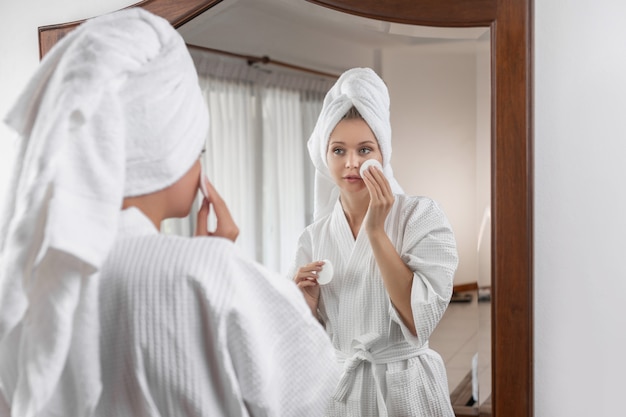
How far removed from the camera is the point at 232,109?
52.6 inches

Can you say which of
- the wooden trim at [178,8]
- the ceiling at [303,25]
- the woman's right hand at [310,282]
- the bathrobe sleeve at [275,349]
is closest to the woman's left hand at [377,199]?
the woman's right hand at [310,282]

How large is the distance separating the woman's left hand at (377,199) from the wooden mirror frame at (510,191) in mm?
170

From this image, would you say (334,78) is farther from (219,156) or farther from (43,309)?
(43,309)

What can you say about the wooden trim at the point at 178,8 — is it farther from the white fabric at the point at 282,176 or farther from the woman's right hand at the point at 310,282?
the woman's right hand at the point at 310,282

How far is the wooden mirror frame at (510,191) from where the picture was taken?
1134mm

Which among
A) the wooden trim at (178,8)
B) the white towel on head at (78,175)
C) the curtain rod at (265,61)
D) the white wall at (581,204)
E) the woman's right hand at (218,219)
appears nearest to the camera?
the white towel on head at (78,175)

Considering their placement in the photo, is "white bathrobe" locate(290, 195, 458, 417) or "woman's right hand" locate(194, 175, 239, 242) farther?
"white bathrobe" locate(290, 195, 458, 417)

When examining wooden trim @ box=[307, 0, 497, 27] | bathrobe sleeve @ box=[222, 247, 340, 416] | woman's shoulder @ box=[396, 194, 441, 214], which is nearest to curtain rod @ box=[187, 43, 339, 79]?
wooden trim @ box=[307, 0, 497, 27]

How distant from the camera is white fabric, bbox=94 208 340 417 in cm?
75

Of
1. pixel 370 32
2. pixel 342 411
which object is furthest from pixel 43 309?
pixel 370 32

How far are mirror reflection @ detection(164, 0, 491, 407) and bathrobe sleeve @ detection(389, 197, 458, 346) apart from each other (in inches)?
0.7

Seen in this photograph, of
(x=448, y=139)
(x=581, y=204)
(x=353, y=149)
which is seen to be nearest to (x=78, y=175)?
(x=353, y=149)

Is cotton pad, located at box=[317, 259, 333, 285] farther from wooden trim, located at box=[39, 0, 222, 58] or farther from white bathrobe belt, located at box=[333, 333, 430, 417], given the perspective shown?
wooden trim, located at box=[39, 0, 222, 58]

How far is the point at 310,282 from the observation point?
120cm
